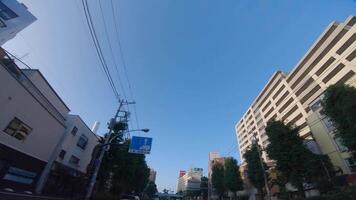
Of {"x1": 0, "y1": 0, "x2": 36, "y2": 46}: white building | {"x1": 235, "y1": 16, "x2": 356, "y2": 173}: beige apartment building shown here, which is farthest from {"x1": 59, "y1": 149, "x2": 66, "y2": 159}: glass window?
{"x1": 235, "y1": 16, "x2": 356, "y2": 173}: beige apartment building

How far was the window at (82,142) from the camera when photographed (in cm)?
2575

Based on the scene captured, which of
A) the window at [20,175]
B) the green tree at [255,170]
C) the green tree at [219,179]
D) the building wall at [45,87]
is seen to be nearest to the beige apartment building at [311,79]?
the green tree at [255,170]

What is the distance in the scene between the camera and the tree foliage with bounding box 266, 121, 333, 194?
19.7 m

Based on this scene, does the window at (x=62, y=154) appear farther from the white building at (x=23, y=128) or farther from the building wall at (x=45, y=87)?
the building wall at (x=45, y=87)

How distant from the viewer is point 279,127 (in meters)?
22.4

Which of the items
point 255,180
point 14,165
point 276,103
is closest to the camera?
point 14,165

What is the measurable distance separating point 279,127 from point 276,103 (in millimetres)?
29622

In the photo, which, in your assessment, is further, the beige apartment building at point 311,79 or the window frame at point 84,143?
the beige apartment building at point 311,79

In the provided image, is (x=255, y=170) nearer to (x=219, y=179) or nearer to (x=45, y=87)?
(x=219, y=179)

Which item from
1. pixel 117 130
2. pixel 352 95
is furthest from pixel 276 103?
pixel 117 130

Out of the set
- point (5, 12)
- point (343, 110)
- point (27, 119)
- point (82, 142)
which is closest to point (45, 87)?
point (27, 119)

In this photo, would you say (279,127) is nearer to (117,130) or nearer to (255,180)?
(255,180)

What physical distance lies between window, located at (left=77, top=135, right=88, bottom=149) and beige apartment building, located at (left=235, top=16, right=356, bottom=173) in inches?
1032

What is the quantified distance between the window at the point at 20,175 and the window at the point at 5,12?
2375cm
